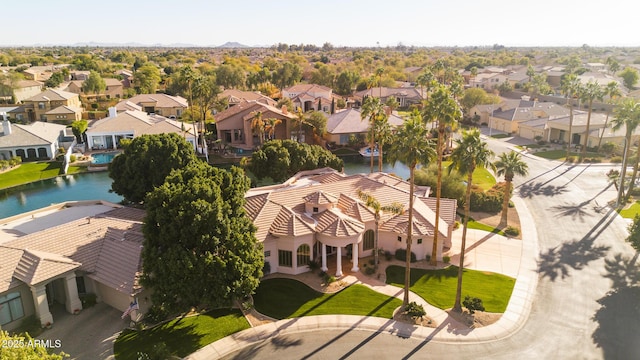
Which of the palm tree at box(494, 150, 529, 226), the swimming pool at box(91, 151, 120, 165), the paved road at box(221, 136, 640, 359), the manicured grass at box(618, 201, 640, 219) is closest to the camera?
the paved road at box(221, 136, 640, 359)

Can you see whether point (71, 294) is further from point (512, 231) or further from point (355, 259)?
point (512, 231)

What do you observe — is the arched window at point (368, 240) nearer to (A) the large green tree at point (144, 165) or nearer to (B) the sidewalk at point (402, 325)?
(B) the sidewalk at point (402, 325)

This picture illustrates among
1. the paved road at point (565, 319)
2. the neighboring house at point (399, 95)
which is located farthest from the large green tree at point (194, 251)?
the neighboring house at point (399, 95)

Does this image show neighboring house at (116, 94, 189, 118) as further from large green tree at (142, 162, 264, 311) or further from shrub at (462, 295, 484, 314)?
shrub at (462, 295, 484, 314)

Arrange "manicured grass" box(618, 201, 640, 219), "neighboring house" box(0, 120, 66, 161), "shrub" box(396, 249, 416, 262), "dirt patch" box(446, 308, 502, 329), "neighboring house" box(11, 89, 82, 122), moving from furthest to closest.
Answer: "neighboring house" box(11, 89, 82, 122) → "neighboring house" box(0, 120, 66, 161) → "manicured grass" box(618, 201, 640, 219) → "shrub" box(396, 249, 416, 262) → "dirt patch" box(446, 308, 502, 329)

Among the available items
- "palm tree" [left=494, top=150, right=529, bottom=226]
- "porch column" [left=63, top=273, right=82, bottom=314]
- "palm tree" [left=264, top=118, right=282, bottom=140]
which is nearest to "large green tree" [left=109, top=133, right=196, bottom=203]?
"porch column" [left=63, top=273, right=82, bottom=314]

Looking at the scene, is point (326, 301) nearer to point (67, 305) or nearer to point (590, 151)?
point (67, 305)
